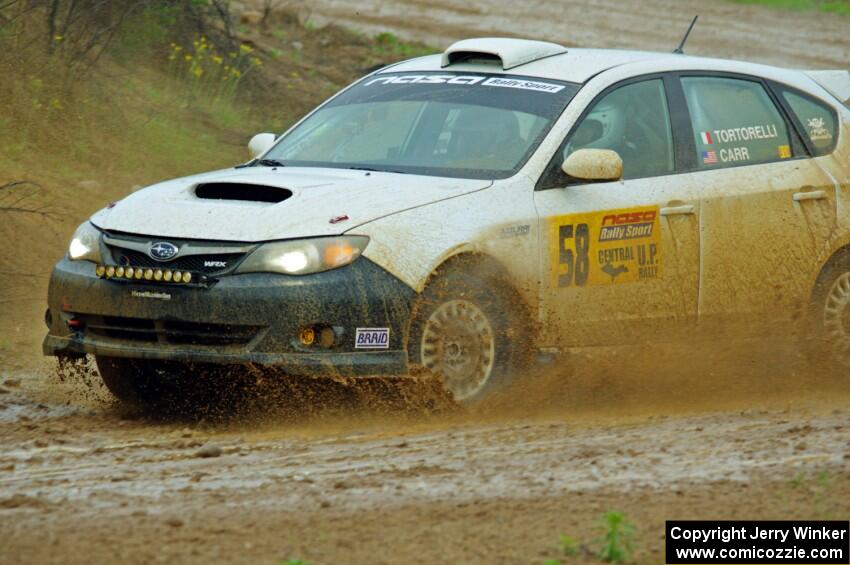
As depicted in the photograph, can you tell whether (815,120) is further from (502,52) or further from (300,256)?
(300,256)

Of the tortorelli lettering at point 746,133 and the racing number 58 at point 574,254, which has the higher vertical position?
the tortorelli lettering at point 746,133

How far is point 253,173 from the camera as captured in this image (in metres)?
7.67

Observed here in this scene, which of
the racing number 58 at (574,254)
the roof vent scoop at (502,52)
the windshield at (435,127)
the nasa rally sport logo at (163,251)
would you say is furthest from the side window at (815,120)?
the nasa rally sport logo at (163,251)

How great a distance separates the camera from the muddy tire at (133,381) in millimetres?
7422

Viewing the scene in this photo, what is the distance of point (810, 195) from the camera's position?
27.4 feet

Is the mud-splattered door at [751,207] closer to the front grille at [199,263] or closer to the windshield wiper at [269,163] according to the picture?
the windshield wiper at [269,163]

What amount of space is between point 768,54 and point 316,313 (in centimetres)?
1757

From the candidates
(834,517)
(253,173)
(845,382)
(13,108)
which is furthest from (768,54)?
(834,517)

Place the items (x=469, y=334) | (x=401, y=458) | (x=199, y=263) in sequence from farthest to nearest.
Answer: (x=469, y=334) < (x=199, y=263) < (x=401, y=458)

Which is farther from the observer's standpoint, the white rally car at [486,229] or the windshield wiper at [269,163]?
the windshield wiper at [269,163]

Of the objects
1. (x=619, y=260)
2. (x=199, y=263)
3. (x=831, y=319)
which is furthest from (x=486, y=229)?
(x=831, y=319)

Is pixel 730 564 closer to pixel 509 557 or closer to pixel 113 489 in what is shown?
pixel 509 557

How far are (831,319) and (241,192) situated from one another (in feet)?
11.0

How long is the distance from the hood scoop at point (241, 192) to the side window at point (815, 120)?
3177 mm
